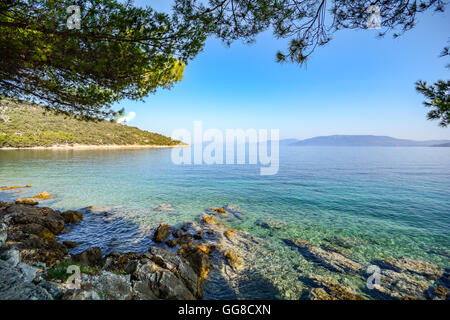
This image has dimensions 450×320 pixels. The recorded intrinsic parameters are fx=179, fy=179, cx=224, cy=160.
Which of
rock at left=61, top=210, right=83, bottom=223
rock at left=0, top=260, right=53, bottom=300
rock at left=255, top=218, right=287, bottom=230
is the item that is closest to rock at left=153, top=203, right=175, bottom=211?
rock at left=61, top=210, right=83, bottom=223

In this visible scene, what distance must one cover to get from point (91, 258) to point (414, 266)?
13345mm

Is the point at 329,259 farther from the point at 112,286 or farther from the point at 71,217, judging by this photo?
the point at 71,217

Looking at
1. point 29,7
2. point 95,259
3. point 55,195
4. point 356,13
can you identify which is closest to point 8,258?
→ point 95,259

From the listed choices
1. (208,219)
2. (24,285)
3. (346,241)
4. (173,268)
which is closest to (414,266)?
(346,241)

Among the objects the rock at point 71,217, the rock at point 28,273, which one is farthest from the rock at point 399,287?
the rock at point 71,217

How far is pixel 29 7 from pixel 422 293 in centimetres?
1525

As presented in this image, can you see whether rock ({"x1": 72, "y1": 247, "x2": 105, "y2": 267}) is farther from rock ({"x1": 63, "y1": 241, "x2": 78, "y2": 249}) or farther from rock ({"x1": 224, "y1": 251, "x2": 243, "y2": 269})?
rock ({"x1": 224, "y1": 251, "x2": 243, "y2": 269})

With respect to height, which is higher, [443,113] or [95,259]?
[443,113]

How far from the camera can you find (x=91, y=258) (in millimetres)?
6840

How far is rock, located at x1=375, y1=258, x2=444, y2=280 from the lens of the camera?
7301mm

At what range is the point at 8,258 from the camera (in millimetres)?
4770

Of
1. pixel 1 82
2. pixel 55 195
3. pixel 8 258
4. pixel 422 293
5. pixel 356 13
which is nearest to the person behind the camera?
pixel 8 258
